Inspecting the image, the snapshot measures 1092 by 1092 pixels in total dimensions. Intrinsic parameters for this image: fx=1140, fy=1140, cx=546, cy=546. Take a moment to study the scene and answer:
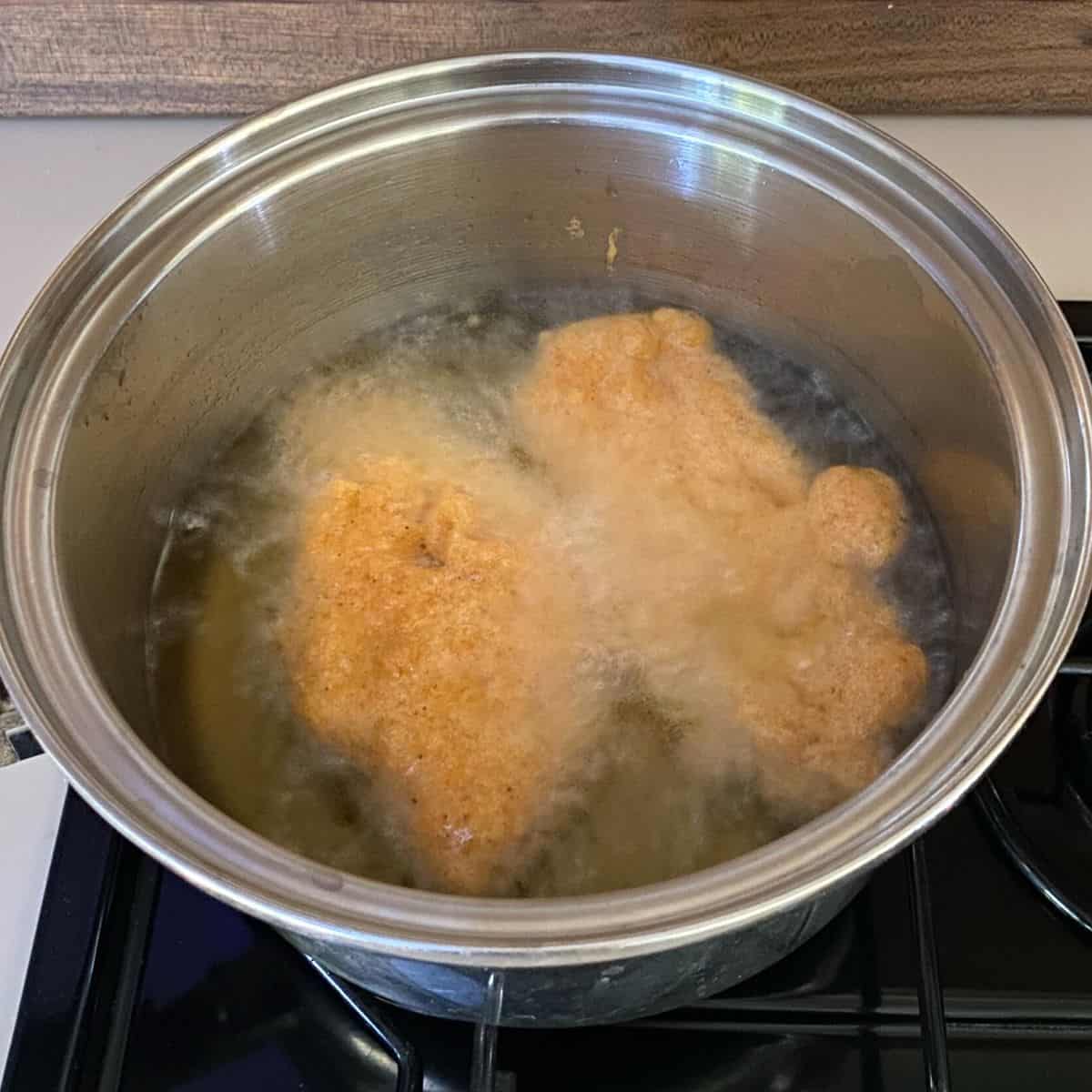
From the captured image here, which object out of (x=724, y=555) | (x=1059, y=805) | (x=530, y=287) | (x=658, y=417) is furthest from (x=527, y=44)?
(x=1059, y=805)

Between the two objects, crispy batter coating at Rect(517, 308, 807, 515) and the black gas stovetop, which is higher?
crispy batter coating at Rect(517, 308, 807, 515)

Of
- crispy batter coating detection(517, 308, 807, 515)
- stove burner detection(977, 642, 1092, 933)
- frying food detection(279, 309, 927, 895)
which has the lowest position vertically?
stove burner detection(977, 642, 1092, 933)

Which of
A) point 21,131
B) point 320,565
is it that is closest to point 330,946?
point 320,565

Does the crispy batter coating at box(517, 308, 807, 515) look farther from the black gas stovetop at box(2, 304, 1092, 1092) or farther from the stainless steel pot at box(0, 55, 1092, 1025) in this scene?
the black gas stovetop at box(2, 304, 1092, 1092)

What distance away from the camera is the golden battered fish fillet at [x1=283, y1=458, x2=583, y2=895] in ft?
2.61

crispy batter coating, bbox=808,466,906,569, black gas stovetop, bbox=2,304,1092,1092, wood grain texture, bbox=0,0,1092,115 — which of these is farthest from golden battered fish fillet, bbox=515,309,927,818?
wood grain texture, bbox=0,0,1092,115

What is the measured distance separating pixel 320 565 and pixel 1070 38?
86 centimetres

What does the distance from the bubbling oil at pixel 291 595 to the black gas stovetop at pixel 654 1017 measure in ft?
0.27

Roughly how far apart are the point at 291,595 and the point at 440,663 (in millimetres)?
161

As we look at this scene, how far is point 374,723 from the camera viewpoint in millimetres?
841

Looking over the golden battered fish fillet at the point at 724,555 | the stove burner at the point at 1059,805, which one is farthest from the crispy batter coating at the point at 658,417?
the stove burner at the point at 1059,805

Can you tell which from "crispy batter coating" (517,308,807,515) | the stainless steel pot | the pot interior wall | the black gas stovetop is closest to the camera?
the stainless steel pot

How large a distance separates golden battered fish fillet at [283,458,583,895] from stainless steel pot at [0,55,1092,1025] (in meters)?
0.12

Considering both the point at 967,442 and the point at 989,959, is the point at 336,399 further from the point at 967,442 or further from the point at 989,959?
the point at 989,959
